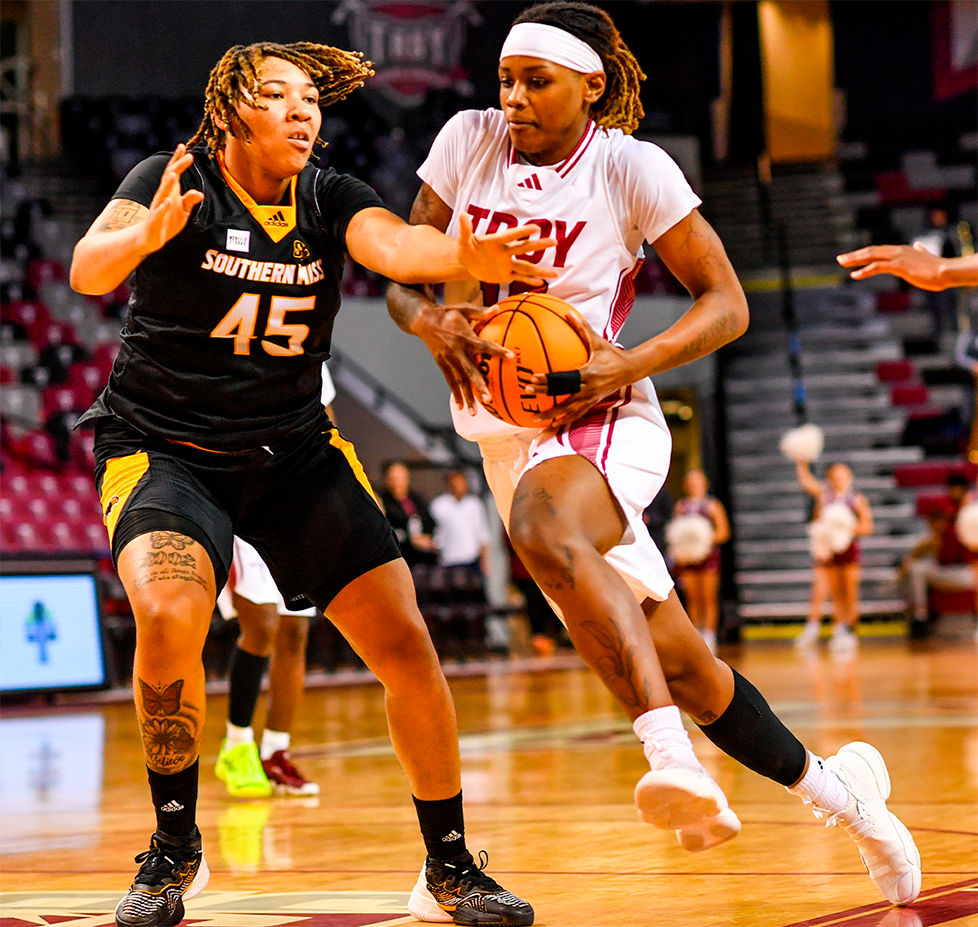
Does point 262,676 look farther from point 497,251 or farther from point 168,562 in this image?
point 497,251

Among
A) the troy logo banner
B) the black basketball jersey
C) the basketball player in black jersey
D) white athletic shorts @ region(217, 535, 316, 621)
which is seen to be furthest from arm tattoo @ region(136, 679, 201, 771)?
the troy logo banner

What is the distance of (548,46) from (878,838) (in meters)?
1.94

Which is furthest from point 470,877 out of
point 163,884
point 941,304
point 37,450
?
point 941,304

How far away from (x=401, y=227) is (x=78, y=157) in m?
16.2

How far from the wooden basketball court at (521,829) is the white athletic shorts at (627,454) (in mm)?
774

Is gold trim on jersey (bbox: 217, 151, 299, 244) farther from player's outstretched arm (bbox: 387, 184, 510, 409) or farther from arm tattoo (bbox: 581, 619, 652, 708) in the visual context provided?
arm tattoo (bbox: 581, 619, 652, 708)

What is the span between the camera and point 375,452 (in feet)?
52.5

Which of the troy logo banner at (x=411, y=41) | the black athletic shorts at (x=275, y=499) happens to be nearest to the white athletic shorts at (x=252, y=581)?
the black athletic shorts at (x=275, y=499)

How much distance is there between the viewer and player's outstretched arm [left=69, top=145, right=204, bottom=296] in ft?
9.98

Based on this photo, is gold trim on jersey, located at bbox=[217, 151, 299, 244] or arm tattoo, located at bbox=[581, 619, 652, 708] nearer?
arm tattoo, located at bbox=[581, 619, 652, 708]

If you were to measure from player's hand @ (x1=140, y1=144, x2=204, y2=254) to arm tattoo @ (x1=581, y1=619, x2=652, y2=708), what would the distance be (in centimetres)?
119

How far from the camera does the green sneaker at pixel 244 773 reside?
18.6 feet

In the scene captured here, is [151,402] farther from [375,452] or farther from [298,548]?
[375,452]

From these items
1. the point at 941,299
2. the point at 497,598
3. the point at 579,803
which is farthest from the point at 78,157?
the point at 579,803
